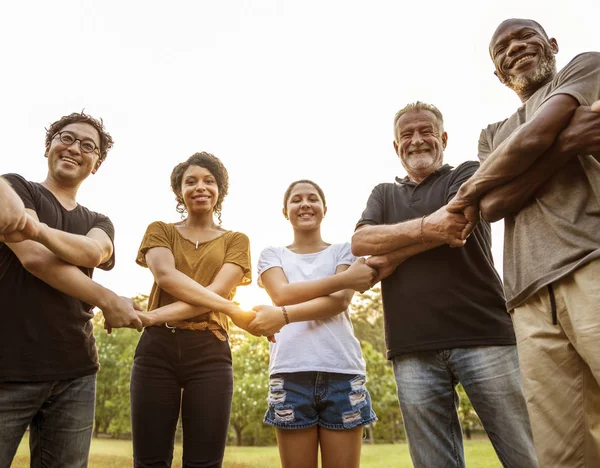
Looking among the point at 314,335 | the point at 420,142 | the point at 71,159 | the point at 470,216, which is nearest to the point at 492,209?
the point at 470,216

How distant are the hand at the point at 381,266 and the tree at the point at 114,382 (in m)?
34.6

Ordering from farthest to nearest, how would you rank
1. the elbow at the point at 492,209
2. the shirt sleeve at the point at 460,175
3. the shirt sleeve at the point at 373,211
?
the shirt sleeve at the point at 373,211
the shirt sleeve at the point at 460,175
the elbow at the point at 492,209

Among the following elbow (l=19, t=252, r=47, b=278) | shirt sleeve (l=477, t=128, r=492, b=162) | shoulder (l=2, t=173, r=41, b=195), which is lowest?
elbow (l=19, t=252, r=47, b=278)

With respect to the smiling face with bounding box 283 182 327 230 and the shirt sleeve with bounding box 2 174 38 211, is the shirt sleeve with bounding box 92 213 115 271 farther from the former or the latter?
the smiling face with bounding box 283 182 327 230

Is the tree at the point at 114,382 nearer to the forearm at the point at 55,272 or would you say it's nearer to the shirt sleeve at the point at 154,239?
the shirt sleeve at the point at 154,239

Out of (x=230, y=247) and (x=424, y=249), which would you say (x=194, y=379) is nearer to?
(x=230, y=247)

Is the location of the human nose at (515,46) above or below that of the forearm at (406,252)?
above

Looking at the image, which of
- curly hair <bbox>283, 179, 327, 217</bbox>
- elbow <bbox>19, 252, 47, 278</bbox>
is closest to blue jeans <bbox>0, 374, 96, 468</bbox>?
elbow <bbox>19, 252, 47, 278</bbox>

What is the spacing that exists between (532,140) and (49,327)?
11.0ft

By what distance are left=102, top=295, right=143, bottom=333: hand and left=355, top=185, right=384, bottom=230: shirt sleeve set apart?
1853 millimetres

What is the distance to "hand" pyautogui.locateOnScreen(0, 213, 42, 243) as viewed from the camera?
3.16 meters

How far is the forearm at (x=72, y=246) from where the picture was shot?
3398mm

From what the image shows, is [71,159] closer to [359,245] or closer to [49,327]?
[49,327]


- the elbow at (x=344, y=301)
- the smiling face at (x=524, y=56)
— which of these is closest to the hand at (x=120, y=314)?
the elbow at (x=344, y=301)
